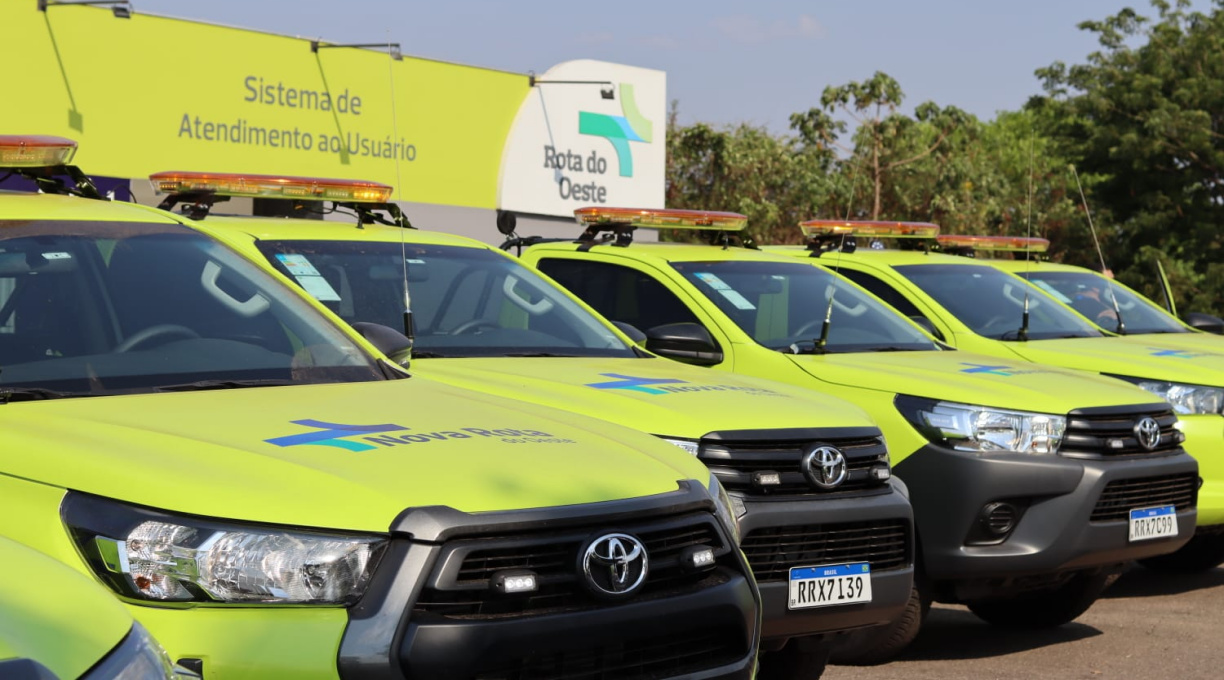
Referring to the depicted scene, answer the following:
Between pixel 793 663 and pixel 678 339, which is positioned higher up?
pixel 678 339

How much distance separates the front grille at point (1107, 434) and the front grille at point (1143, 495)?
0.47 ft

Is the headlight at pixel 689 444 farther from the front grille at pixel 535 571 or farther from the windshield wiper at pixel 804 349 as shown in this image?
the windshield wiper at pixel 804 349

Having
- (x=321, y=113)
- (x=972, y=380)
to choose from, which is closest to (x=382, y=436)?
(x=972, y=380)

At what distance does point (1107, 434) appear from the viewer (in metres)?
7.11

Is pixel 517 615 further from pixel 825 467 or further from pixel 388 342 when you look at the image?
pixel 825 467

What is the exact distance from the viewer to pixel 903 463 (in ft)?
22.1

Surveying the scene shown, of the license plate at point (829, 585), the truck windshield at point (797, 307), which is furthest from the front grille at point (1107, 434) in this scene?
the license plate at point (829, 585)

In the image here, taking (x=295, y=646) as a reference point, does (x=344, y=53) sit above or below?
above

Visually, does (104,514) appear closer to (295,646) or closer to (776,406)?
(295,646)

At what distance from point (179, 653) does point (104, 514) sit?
0.34 m

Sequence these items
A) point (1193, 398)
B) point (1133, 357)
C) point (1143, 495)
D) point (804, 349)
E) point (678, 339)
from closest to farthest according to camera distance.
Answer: point (678, 339)
point (1143, 495)
point (804, 349)
point (1193, 398)
point (1133, 357)

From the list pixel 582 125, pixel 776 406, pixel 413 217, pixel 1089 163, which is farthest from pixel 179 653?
pixel 1089 163

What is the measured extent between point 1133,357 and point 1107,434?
7.06 ft

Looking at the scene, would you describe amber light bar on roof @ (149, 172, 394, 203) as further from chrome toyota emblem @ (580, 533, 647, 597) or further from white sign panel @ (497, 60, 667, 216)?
white sign panel @ (497, 60, 667, 216)
